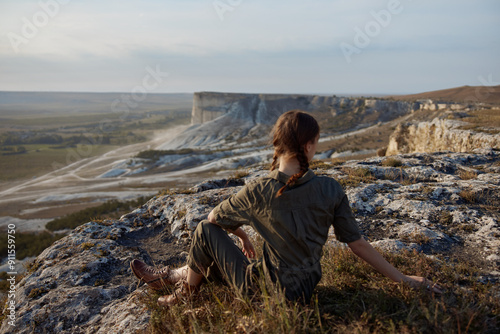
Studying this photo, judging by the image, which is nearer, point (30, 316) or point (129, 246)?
point (30, 316)

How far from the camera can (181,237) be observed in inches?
215

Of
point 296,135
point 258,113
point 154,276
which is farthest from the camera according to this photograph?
point 258,113

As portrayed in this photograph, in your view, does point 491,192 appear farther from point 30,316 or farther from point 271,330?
point 30,316

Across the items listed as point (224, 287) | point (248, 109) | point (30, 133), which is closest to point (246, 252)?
point (224, 287)

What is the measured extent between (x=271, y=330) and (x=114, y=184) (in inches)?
1318

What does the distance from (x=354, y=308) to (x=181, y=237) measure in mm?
3665

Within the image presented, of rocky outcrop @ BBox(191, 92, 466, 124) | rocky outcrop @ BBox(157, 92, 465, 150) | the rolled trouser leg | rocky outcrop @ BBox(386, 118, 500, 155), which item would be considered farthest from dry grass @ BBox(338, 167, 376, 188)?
rocky outcrop @ BBox(191, 92, 466, 124)

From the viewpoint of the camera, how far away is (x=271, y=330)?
6.91 feet

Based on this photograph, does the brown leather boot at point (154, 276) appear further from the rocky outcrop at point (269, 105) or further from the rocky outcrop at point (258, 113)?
the rocky outcrop at point (269, 105)

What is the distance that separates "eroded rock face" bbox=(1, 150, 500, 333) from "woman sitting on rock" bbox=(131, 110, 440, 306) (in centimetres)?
129

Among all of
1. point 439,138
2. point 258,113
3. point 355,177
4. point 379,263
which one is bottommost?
point 258,113

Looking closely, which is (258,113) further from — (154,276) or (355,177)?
(154,276)

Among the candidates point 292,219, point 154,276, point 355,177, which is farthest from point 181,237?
point 355,177

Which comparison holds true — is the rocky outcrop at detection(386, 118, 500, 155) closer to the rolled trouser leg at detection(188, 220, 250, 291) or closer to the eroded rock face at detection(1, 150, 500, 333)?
the eroded rock face at detection(1, 150, 500, 333)
